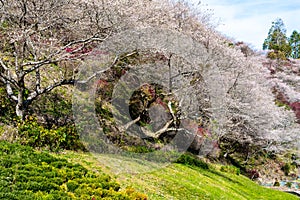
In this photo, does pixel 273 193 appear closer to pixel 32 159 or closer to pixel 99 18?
pixel 99 18

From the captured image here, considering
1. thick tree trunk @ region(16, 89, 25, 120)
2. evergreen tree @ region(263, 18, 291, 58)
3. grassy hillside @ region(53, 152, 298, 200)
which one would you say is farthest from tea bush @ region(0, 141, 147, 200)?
evergreen tree @ region(263, 18, 291, 58)

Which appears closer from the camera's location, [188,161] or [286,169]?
[188,161]

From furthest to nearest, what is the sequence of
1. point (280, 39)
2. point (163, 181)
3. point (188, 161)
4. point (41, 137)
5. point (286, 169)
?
Result: point (280, 39) → point (286, 169) → point (188, 161) → point (163, 181) → point (41, 137)

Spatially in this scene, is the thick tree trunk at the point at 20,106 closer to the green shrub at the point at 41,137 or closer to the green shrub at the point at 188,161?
the green shrub at the point at 41,137

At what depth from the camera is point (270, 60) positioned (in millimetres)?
41594

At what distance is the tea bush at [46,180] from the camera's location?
546 cm

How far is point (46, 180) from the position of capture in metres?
6.14

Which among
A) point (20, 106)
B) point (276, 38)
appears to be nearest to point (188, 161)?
point (20, 106)

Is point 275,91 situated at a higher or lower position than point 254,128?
higher

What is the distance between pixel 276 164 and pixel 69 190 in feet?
75.7

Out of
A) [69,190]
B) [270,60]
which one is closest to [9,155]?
[69,190]

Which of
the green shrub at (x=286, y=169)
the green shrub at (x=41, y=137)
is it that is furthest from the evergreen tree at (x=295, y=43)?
the green shrub at (x=41, y=137)

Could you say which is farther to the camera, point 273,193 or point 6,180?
point 273,193

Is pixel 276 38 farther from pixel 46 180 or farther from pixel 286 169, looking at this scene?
pixel 46 180
